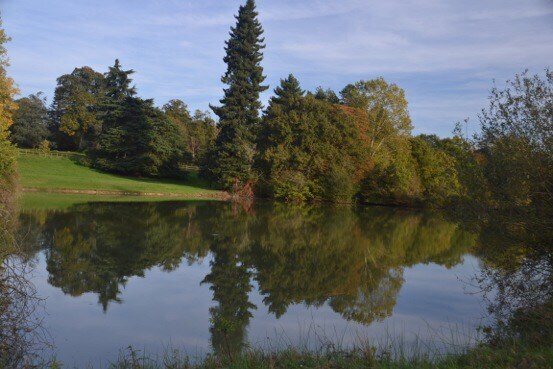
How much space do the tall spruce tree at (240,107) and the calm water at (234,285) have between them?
78.6 feet

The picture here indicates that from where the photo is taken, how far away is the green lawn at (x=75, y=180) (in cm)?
4146

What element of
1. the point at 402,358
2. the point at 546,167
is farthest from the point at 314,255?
the point at 402,358

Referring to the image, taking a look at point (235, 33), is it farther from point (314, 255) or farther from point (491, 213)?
point (491, 213)

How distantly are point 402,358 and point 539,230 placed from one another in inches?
187

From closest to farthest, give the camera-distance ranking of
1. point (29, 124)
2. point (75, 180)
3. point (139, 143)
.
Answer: point (75, 180) → point (139, 143) → point (29, 124)

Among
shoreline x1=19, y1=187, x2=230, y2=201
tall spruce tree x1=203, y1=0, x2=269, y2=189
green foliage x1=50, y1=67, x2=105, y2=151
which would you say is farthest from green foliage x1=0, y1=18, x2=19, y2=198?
green foliage x1=50, y1=67, x2=105, y2=151

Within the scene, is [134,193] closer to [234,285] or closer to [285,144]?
[285,144]

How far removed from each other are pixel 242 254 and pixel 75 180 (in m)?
33.0

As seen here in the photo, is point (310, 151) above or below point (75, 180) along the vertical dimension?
above

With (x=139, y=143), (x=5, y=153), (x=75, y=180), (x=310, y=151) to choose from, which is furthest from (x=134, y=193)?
(x=5, y=153)

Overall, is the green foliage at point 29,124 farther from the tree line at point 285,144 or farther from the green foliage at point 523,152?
the green foliage at point 523,152

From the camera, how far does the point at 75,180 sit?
43719 millimetres

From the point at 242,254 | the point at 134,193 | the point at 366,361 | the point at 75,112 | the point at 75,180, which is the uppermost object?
the point at 75,112

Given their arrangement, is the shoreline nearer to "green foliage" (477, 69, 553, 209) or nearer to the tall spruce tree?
the tall spruce tree
